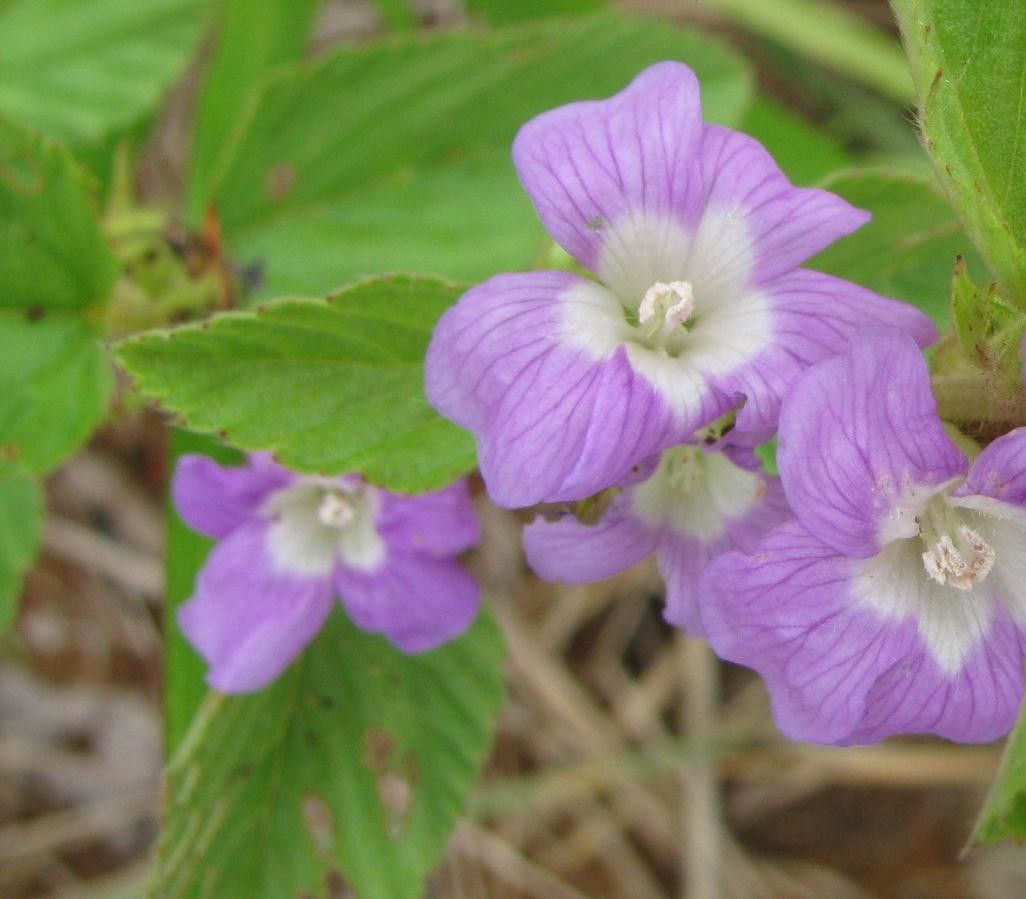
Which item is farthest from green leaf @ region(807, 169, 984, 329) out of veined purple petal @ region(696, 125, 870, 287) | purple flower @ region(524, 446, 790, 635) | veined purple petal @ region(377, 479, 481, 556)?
veined purple petal @ region(377, 479, 481, 556)

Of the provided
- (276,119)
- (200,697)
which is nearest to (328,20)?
(276,119)

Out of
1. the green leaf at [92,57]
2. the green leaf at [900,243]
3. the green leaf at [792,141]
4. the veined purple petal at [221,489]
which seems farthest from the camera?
the green leaf at [792,141]

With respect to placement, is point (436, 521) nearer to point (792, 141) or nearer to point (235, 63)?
point (235, 63)

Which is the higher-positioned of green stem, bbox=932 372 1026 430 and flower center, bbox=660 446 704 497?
green stem, bbox=932 372 1026 430

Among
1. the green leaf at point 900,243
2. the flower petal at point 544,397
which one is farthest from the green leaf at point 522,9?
the flower petal at point 544,397

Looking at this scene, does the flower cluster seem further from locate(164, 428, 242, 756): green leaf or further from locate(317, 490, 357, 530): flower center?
locate(164, 428, 242, 756): green leaf

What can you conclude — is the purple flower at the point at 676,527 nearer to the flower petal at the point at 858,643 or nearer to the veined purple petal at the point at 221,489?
the flower petal at the point at 858,643
